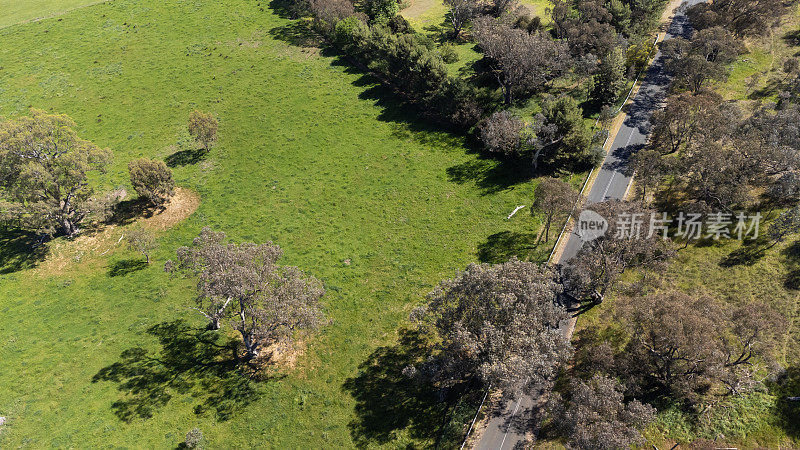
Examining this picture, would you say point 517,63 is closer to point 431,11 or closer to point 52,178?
point 431,11

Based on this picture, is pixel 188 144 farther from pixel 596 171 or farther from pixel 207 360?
pixel 596 171

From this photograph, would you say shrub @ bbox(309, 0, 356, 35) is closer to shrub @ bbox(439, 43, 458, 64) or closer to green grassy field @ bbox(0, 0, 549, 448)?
green grassy field @ bbox(0, 0, 549, 448)

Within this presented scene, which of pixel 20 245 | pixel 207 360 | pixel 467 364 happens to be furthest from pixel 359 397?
pixel 20 245

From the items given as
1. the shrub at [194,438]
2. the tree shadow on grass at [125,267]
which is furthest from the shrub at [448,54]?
the shrub at [194,438]

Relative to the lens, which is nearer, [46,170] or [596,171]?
[46,170]

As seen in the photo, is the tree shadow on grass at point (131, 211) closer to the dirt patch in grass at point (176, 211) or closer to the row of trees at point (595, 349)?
the dirt patch in grass at point (176, 211)

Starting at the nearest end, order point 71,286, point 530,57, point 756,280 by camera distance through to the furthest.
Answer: point 756,280 → point 71,286 → point 530,57
